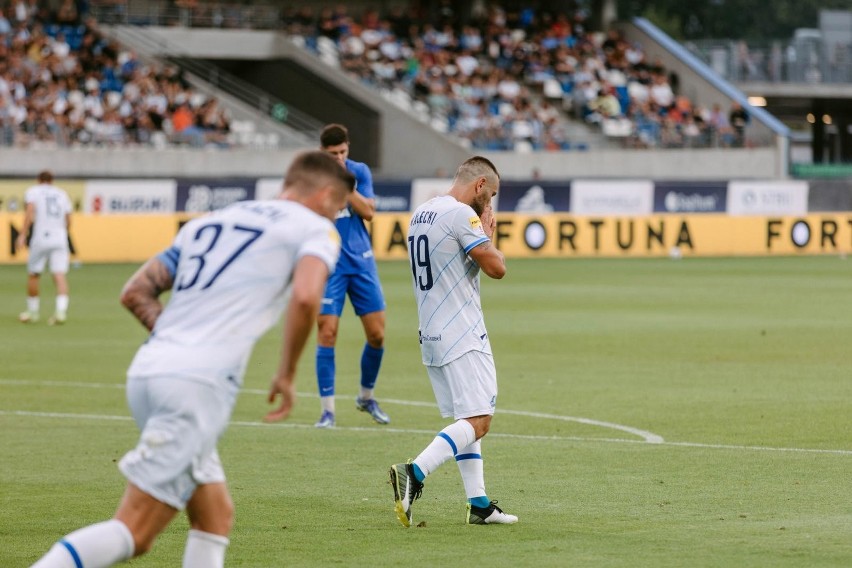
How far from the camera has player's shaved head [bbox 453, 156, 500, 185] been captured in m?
8.38

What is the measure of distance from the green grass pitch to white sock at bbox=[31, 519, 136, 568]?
6.42 feet

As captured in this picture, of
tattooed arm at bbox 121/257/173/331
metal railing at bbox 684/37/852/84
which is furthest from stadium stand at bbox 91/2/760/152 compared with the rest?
tattooed arm at bbox 121/257/173/331

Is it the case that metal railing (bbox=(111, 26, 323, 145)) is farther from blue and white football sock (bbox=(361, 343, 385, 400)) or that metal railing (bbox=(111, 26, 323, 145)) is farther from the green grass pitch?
blue and white football sock (bbox=(361, 343, 385, 400))

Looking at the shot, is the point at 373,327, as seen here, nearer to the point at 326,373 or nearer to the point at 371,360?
the point at 371,360

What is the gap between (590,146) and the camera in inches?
1953

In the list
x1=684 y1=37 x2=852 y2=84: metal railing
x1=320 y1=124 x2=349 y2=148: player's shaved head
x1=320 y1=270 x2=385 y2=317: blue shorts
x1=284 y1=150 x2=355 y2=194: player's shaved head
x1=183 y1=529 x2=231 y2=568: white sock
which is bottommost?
x1=183 y1=529 x2=231 y2=568: white sock

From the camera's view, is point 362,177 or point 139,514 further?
point 362,177

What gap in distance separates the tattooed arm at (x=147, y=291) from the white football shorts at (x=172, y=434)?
38 centimetres

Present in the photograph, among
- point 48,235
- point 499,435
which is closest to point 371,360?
point 499,435

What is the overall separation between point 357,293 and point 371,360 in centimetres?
57

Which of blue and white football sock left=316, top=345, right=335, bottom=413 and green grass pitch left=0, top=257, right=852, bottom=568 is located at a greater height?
blue and white football sock left=316, top=345, right=335, bottom=413

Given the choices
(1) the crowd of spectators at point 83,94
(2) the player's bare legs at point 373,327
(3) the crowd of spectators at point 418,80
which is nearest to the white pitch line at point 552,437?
(2) the player's bare legs at point 373,327

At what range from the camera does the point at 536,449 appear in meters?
11.2

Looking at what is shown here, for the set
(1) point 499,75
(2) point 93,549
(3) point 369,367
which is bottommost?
(3) point 369,367
